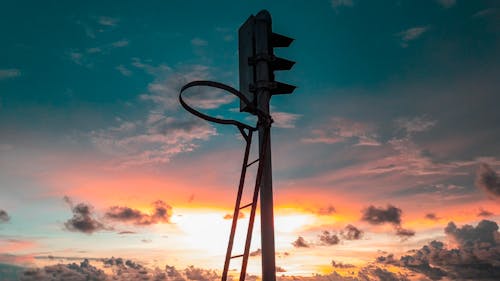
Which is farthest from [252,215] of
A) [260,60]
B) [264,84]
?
[260,60]

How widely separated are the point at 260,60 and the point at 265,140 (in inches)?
66.3

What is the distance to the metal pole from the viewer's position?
7813 mm

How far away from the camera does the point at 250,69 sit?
902cm

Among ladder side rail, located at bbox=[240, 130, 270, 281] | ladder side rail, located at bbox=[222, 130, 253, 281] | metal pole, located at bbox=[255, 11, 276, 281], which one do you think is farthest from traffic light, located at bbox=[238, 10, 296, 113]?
ladder side rail, located at bbox=[240, 130, 270, 281]

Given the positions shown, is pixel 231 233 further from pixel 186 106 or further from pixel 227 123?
pixel 186 106

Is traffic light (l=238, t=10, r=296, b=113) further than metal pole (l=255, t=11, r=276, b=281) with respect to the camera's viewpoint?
Yes

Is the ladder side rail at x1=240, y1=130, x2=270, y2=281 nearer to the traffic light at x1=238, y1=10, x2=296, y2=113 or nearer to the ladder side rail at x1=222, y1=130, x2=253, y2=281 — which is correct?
the ladder side rail at x1=222, y1=130, x2=253, y2=281

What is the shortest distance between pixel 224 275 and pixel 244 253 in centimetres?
95

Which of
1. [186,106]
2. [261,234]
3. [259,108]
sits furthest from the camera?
[186,106]

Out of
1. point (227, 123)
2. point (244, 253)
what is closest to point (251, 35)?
point (227, 123)

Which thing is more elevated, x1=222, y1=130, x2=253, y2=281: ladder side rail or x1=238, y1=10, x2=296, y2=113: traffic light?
x1=238, y1=10, x2=296, y2=113: traffic light

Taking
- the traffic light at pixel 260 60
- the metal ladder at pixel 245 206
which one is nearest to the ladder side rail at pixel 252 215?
the metal ladder at pixel 245 206

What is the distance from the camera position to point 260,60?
8867 millimetres

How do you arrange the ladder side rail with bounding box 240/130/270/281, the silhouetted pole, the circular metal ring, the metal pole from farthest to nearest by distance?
the circular metal ring < the silhouetted pole < the metal pole < the ladder side rail with bounding box 240/130/270/281
